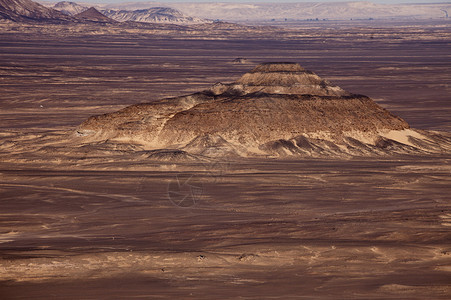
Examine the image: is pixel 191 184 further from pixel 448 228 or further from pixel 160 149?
pixel 448 228

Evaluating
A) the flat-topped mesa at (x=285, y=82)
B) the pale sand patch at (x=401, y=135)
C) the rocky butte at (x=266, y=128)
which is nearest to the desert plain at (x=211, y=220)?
the rocky butte at (x=266, y=128)

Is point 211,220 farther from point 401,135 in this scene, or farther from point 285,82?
point 285,82

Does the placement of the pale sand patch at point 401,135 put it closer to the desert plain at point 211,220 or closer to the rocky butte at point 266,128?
the rocky butte at point 266,128

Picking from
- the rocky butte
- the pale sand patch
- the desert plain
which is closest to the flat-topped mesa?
the rocky butte

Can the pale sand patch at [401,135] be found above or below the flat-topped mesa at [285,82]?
below

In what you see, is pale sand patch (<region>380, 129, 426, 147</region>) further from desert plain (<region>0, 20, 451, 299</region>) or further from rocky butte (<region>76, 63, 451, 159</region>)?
desert plain (<region>0, 20, 451, 299</region>)

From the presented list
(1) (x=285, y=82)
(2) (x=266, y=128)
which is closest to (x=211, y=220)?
(2) (x=266, y=128)

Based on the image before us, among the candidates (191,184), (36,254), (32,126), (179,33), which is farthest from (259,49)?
(36,254)
